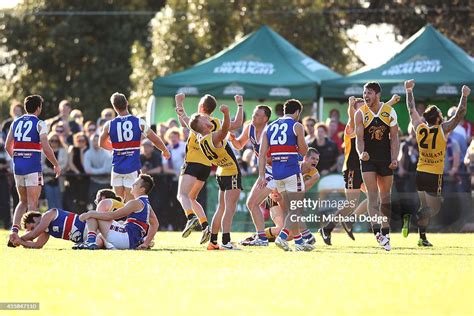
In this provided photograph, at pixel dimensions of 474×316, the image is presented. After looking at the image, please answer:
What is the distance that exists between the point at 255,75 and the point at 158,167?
5.44m

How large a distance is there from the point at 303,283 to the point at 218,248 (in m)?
5.52

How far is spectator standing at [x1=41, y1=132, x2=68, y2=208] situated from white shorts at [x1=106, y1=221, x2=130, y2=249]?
342 inches

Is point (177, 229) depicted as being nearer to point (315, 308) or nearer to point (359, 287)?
point (359, 287)

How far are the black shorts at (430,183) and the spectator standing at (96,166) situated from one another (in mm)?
8093

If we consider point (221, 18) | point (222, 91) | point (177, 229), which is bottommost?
point (177, 229)

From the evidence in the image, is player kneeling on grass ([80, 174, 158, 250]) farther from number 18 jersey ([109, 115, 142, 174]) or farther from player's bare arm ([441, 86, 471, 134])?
player's bare arm ([441, 86, 471, 134])

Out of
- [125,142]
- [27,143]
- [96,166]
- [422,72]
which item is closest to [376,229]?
[125,142]

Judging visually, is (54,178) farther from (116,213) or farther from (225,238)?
(116,213)

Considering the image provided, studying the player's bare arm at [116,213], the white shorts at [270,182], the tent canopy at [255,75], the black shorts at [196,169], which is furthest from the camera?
the tent canopy at [255,75]

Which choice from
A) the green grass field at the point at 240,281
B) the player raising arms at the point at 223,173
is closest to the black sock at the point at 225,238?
the player raising arms at the point at 223,173

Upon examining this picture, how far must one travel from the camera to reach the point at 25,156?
1870cm

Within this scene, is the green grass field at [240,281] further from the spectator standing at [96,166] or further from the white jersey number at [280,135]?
the spectator standing at [96,166]

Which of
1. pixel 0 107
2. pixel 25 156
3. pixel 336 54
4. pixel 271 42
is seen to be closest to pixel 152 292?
pixel 25 156

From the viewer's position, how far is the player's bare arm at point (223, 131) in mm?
16281
